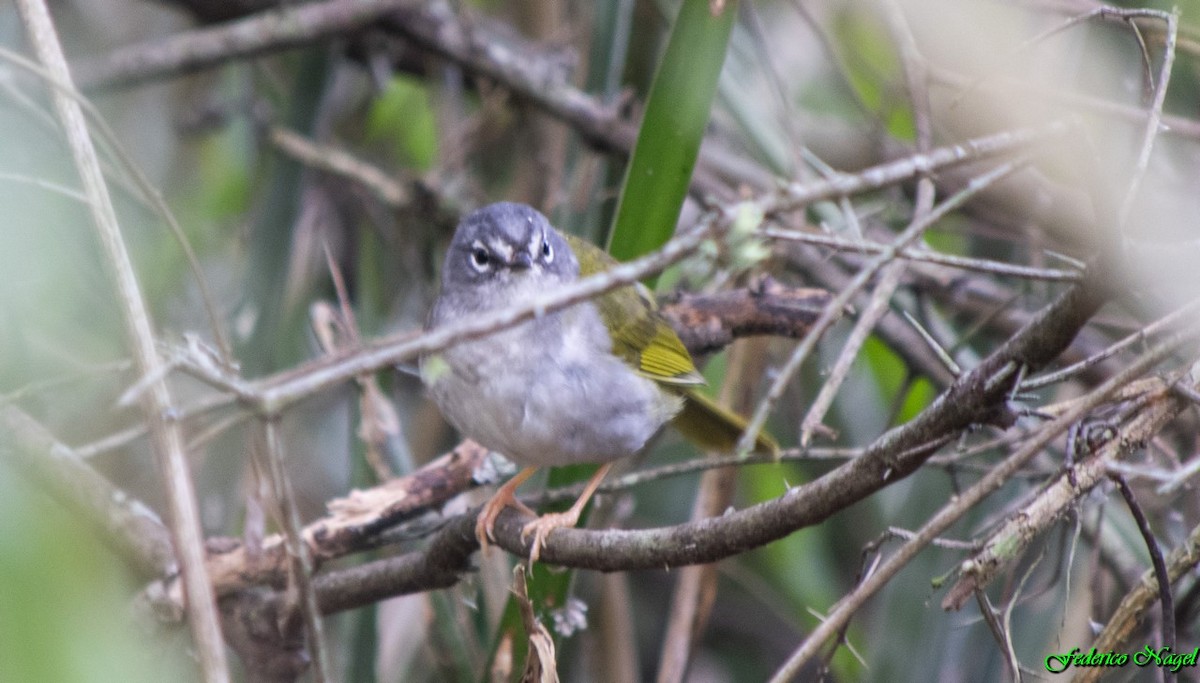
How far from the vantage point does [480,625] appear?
4133mm

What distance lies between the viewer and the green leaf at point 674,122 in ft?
9.43

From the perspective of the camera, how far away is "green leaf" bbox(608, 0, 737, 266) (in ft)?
9.43

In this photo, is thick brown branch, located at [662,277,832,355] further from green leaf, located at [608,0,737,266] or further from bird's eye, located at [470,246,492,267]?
bird's eye, located at [470,246,492,267]

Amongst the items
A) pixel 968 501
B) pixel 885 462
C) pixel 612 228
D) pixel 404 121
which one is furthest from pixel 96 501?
pixel 404 121

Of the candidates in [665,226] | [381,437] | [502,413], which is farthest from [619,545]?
[381,437]

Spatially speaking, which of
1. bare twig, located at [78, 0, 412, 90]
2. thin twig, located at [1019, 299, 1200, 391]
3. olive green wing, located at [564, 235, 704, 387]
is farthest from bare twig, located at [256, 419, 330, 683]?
bare twig, located at [78, 0, 412, 90]

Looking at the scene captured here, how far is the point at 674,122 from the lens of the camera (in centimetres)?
289

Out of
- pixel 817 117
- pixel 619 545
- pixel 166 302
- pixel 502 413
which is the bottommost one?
pixel 619 545

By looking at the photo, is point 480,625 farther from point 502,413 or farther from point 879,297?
point 879,297

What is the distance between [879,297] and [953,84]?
1332 millimetres

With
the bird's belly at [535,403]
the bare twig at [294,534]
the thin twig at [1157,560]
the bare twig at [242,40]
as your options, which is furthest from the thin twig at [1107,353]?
the bare twig at [242,40]

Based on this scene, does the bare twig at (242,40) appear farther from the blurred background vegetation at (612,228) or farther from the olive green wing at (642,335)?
the olive green wing at (642,335)

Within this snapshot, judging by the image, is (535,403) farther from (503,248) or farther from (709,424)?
(709,424)

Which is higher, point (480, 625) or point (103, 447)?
point (480, 625)
